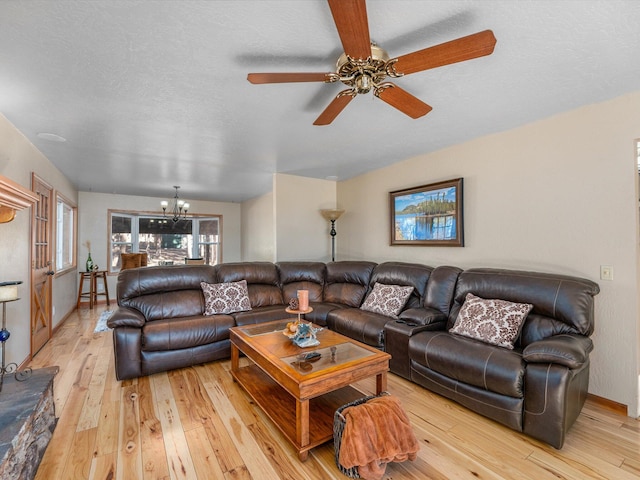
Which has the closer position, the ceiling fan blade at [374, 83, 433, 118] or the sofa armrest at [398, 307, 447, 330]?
the ceiling fan blade at [374, 83, 433, 118]

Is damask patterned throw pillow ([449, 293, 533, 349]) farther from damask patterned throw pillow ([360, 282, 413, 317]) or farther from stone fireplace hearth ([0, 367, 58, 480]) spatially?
stone fireplace hearth ([0, 367, 58, 480])

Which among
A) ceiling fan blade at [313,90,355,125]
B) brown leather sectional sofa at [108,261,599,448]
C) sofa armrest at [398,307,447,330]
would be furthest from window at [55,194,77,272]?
sofa armrest at [398,307,447,330]

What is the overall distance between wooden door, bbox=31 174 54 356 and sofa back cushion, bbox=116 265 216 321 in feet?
3.39

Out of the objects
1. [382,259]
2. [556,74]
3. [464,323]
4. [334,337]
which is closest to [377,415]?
[334,337]

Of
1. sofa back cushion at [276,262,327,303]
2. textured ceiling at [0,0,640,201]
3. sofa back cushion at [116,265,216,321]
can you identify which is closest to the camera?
textured ceiling at [0,0,640,201]

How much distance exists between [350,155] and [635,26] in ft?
8.42

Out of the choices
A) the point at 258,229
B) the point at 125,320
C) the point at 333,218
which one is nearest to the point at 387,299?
the point at 333,218

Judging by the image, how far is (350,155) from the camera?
3.78 m

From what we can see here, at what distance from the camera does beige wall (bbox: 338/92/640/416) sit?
224cm

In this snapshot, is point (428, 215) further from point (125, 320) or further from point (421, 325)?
point (125, 320)

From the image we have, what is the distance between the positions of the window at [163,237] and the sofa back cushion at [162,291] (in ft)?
13.4

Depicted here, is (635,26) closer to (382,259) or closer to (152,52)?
(152,52)

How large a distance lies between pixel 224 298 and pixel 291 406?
1.70 m

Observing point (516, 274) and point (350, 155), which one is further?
point (350, 155)
